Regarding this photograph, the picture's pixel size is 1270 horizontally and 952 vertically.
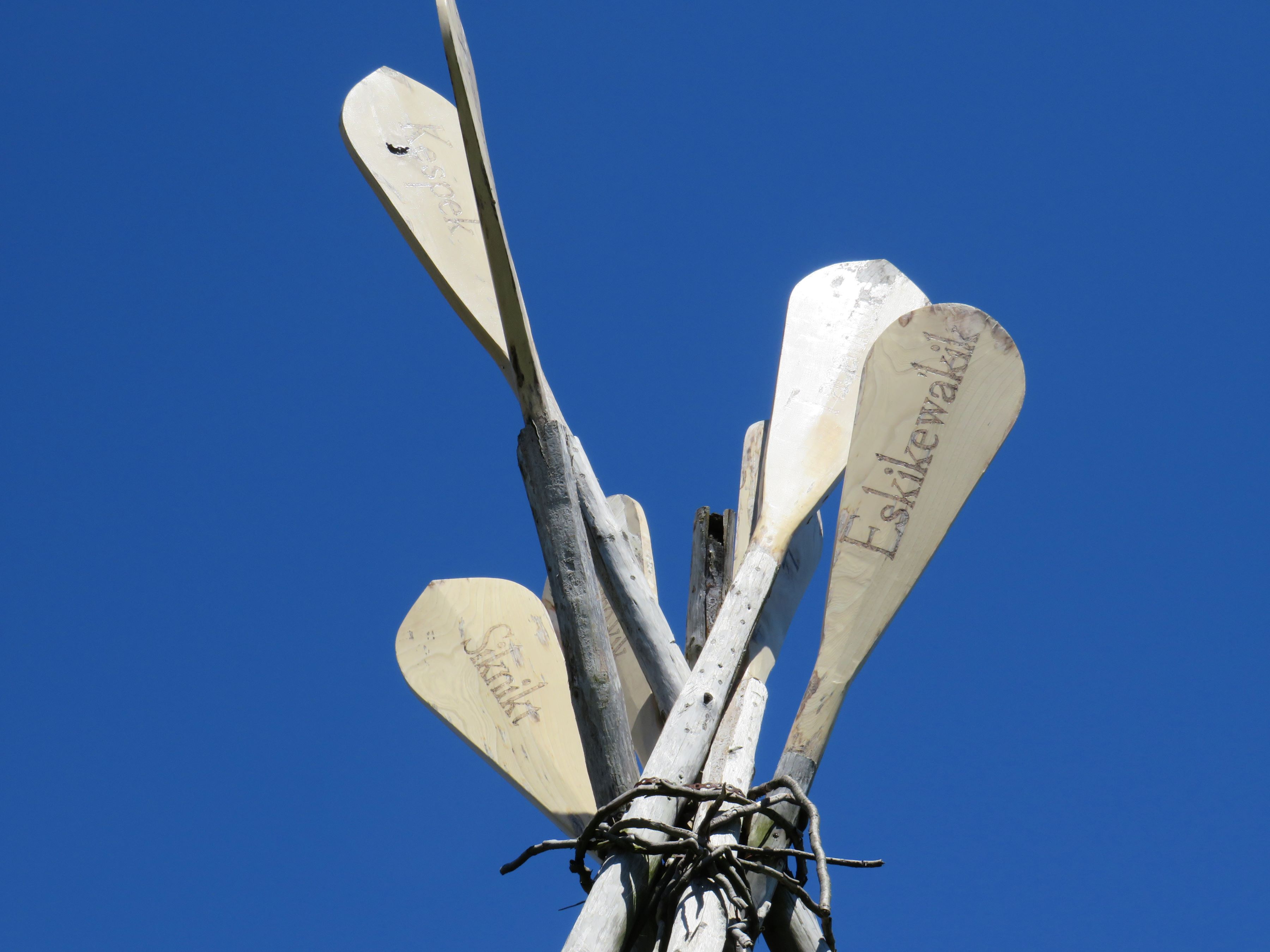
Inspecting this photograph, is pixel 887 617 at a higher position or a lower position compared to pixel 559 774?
higher

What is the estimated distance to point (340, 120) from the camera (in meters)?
2.43

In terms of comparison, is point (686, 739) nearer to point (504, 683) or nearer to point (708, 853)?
point (708, 853)

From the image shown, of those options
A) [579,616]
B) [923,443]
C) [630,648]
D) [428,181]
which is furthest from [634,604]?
[428,181]

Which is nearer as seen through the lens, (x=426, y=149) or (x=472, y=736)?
(x=472, y=736)

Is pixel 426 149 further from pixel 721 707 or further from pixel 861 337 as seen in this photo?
pixel 721 707

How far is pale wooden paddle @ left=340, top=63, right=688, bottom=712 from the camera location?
2.22 meters

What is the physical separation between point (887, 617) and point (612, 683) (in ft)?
1.59

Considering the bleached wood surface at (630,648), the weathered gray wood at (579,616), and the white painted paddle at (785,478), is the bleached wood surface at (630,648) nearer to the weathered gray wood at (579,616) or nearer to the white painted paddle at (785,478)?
the weathered gray wood at (579,616)

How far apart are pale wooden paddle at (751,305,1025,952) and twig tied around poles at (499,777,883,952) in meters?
0.13

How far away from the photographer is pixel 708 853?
5.55 ft

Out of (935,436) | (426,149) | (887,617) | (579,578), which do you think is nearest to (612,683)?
(579,578)

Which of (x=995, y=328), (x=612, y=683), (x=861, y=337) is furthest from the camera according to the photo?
(x=861, y=337)

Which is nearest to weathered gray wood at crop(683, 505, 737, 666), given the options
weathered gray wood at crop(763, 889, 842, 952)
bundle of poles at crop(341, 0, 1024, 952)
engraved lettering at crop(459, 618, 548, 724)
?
bundle of poles at crop(341, 0, 1024, 952)

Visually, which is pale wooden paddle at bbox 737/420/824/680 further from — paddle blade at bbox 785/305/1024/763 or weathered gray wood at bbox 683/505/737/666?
paddle blade at bbox 785/305/1024/763
